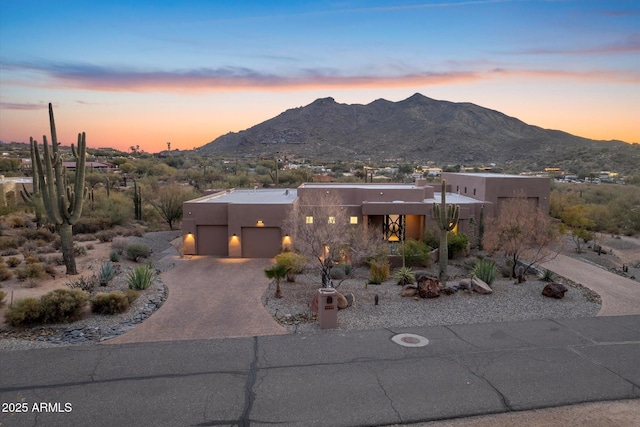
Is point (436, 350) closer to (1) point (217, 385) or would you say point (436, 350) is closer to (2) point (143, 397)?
(1) point (217, 385)

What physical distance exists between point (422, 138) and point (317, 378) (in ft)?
297

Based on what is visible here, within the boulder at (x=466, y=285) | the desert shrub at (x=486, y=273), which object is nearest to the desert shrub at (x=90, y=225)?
the boulder at (x=466, y=285)

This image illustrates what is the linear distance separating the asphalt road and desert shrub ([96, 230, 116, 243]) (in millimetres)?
15277

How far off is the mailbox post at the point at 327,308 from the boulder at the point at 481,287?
6.42 metres

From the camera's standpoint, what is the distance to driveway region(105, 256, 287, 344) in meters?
12.0

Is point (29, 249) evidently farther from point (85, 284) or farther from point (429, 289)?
point (429, 289)

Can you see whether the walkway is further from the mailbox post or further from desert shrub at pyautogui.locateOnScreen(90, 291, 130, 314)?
desert shrub at pyautogui.locateOnScreen(90, 291, 130, 314)

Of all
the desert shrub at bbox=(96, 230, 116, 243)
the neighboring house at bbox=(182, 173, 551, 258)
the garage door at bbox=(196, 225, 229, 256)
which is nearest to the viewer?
the neighboring house at bbox=(182, 173, 551, 258)

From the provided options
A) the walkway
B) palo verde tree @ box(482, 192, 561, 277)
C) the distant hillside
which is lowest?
the walkway

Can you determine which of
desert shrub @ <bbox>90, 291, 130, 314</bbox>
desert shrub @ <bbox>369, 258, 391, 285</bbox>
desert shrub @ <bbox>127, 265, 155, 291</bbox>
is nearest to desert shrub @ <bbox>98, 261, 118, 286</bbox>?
desert shrub @ <bbox>127, 265, 155, 291</bbox>

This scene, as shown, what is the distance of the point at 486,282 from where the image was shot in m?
16.6

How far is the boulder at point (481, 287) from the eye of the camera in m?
15.7

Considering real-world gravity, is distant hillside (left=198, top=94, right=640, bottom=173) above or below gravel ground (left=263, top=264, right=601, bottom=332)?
above

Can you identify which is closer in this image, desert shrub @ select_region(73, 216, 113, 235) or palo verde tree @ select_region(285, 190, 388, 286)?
palo verde tree @ select_region(285, 190, 388, 286)
